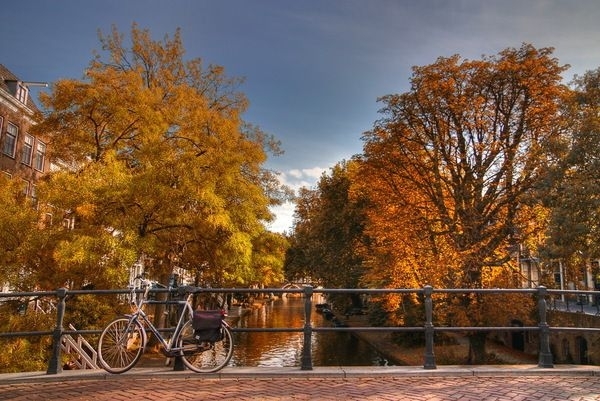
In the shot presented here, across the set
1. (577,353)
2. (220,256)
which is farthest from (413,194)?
(577,353)

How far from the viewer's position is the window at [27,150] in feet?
100

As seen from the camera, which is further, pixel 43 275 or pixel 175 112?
pixel 175 112

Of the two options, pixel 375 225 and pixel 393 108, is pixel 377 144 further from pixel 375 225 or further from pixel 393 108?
pixel 375 225

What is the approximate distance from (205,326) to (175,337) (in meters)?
0.45

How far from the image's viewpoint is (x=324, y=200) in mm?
39938

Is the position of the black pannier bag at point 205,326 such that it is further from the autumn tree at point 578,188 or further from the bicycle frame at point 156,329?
the autumn tree at point 578,188

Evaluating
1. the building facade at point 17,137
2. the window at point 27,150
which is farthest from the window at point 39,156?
the window at point 27,150

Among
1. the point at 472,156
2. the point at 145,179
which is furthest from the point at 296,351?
the point at 145,179

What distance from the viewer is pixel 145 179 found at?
50.0 feet

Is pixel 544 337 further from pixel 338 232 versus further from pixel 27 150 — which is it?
pixel 27 150

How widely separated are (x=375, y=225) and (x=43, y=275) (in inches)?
584

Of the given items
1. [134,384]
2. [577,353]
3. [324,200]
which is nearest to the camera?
[134,384]

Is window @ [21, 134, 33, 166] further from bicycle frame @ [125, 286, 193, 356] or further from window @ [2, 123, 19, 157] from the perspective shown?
bicycle frame @ [125, 286, 193, 356]

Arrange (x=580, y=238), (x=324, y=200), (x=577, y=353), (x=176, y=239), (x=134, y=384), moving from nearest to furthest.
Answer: (x=134, y=384), (x=580, y=238), (x=176, y=239), (x=577, y=353), (x=324, y=200)
